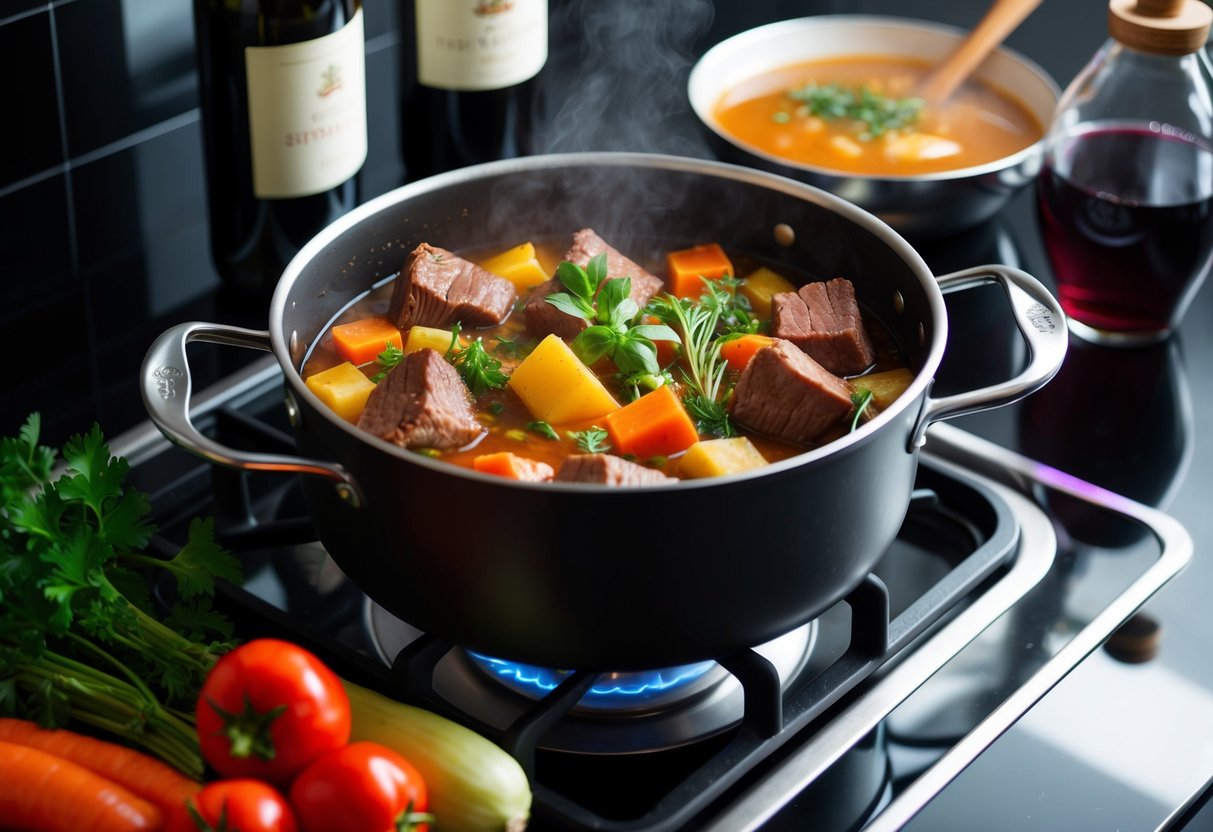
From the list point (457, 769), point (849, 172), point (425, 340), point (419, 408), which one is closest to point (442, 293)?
point (425, 340)

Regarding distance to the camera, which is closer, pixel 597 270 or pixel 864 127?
pixel 597 270

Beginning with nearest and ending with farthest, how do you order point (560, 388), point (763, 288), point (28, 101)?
point (560, 388) < point (763, 288) < point (28, 101)

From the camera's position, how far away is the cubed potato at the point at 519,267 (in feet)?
5.60

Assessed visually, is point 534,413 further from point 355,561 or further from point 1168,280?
point 1168,280

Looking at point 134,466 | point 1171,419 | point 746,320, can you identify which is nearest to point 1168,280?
point 1171,419

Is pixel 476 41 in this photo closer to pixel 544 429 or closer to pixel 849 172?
pixel 849 172

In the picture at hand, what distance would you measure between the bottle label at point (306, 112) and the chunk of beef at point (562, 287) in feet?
1.15

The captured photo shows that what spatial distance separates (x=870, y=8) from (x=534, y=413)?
5.34 feet

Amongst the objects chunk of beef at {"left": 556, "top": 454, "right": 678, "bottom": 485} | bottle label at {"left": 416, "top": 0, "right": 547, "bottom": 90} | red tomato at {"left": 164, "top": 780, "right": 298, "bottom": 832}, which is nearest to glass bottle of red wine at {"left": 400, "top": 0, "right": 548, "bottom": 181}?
bottle label at {"left": 416, "top": 0, "right": 547, "bottom": 90}

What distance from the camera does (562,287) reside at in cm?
161

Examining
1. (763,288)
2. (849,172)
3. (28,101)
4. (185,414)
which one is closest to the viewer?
(185,414)

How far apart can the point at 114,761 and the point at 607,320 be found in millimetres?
630

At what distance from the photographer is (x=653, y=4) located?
2.32 meters

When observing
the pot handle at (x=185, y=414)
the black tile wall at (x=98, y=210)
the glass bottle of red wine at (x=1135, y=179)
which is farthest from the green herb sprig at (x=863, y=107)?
the pot handle at (x=185, y=414)
